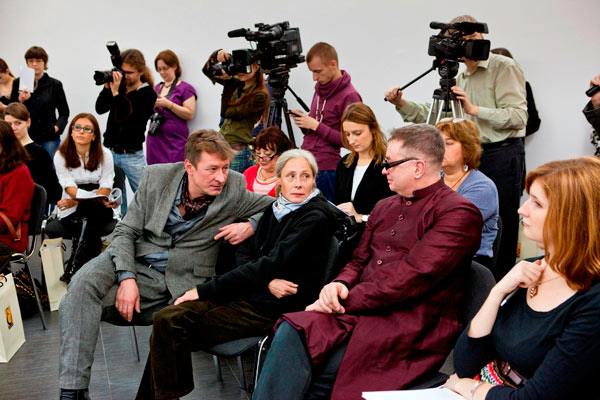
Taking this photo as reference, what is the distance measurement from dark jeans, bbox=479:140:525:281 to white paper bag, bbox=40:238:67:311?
2754mm

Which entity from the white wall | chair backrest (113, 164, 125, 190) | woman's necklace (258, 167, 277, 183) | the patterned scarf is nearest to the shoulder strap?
chair backrest (113, 164, 125, 190)

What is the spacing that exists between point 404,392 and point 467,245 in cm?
57

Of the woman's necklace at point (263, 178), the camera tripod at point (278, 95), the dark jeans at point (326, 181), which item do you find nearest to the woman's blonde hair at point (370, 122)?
the woman's necklace at point (263, 178)

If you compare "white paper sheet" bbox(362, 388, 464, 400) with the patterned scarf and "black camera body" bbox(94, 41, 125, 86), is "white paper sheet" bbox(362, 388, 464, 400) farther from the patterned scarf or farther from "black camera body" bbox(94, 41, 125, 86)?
"black camera body" bbox(94, 41, 125, 86)

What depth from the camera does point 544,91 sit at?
5.01 metres

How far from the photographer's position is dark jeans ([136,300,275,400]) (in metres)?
2.30

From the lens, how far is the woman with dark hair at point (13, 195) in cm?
350

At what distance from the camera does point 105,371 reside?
308 centimetres

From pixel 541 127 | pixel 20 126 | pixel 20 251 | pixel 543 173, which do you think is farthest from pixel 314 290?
pixel 541 127

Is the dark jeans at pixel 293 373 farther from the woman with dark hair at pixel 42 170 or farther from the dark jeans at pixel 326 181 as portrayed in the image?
the woman with dark hair at pixel 42 170

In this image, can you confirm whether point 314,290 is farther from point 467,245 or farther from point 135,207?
point 135,207

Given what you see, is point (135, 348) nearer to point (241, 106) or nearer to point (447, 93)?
point (241, 106)

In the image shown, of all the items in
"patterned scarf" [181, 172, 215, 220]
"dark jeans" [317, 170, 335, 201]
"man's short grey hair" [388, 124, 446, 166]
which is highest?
"man's short grey hair" [388, 124, 446, 166]

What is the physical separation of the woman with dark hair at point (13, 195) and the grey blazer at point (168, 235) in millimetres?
1121
